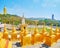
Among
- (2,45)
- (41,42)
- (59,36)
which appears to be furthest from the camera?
(59,36)

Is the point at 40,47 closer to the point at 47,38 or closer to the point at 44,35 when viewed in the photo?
the point at 47,38

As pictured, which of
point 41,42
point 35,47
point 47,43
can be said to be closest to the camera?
point 35,47

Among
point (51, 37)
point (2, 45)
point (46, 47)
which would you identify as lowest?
point (46, 47)

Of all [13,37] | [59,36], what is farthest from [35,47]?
[59,36]

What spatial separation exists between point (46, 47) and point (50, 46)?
52 cm

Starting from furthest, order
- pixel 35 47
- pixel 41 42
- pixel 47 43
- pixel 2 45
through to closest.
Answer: pixel 41 42 < pixel 47 43 < pixel 35 47 < pixel 2 45

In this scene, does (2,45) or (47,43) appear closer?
(2,45)

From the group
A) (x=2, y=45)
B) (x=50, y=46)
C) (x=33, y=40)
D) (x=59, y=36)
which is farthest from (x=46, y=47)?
(x=2, y=45)

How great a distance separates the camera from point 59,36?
15828 millimetres

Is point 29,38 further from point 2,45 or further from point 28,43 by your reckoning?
point 2,45

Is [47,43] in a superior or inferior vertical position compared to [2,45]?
inferior

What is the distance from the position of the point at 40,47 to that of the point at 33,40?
1279mm

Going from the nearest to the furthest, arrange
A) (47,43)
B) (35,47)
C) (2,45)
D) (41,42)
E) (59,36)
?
(2,45)
(35,47)
(47,43)
(41,42)
(59,36)

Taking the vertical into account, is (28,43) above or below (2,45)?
below
